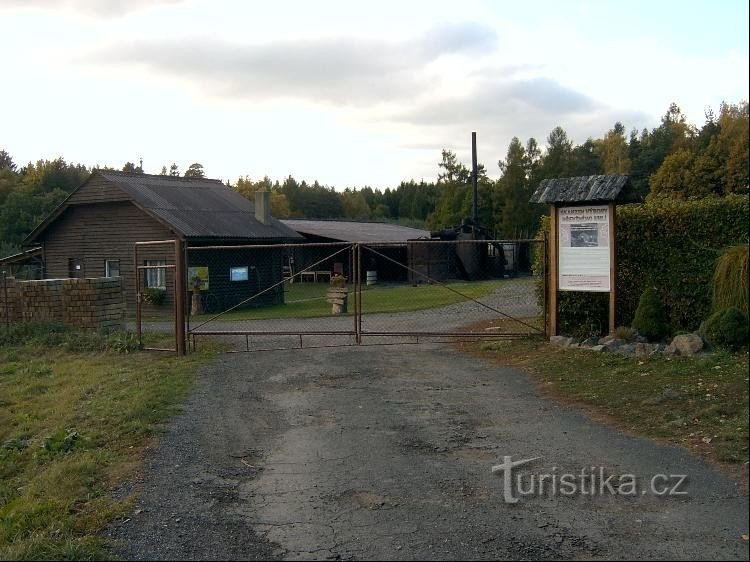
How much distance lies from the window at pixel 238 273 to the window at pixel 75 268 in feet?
20.8

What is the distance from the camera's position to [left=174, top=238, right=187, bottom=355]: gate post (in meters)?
13.7

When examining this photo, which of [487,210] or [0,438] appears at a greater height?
[487,210]

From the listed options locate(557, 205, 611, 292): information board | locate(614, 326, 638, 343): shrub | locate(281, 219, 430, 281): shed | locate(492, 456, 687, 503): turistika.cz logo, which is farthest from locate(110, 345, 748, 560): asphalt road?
locate(281, 219, 430, 281): shed

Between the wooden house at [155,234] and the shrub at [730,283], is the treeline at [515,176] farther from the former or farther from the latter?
the shrub at [730,283]

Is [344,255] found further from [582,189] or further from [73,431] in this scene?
[73,431]

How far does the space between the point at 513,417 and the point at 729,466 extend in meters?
2.54

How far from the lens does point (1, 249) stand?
4316 centimetres

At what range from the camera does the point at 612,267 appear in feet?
39.8

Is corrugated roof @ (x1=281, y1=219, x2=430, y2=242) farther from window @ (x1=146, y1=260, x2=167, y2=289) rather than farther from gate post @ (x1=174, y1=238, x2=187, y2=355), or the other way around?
gate post @ (x1=174, y1=238, x2=187, y2=355)

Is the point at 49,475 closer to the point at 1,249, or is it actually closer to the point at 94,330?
the point at 94,330

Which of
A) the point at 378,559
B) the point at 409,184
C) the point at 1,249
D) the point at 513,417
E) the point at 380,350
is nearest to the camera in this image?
the point at 378,559

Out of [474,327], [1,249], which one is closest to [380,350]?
[474,327]

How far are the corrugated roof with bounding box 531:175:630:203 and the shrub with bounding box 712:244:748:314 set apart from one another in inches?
74.2

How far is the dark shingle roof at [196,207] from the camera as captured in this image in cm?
2627
